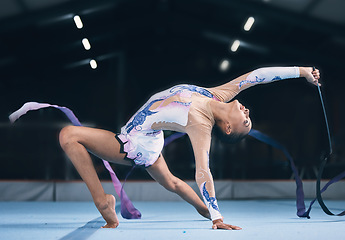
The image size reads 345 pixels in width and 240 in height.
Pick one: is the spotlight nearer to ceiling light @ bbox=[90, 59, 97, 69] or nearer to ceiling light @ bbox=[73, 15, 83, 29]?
ceiling light @ bbox=[73, 15, 83, 29]

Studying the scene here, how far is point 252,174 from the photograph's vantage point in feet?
23.1

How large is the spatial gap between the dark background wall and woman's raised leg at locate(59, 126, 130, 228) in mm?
3519

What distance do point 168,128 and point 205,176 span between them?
0.31 metres

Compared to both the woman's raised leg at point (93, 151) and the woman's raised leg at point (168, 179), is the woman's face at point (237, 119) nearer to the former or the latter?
the woman's raised leg at point (168, 179)

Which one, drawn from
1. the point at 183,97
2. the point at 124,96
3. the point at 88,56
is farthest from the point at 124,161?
the point at 124,96

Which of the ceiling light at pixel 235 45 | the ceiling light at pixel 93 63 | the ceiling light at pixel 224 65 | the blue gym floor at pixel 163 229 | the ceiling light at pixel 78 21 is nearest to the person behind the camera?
the blue gym floor at pixel 163 229

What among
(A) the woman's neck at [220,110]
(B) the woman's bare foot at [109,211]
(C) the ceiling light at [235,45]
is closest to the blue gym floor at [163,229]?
(B) the woman's bare foot at [109,211]

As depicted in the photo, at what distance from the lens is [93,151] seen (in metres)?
1.91

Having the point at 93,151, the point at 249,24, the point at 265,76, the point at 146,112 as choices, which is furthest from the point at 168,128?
the point at 249,24

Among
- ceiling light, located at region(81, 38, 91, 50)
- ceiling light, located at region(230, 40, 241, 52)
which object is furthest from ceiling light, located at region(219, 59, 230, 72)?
ceiling light, located at region(81, 38, 91, 50)

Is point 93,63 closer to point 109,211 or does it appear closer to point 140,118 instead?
point 140,118

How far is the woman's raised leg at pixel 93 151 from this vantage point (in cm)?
181

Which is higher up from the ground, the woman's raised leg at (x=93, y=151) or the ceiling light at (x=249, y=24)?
the ceiling light at (x=249, y=24)

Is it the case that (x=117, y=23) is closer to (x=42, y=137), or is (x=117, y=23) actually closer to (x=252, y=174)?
(x=42, y=137)
